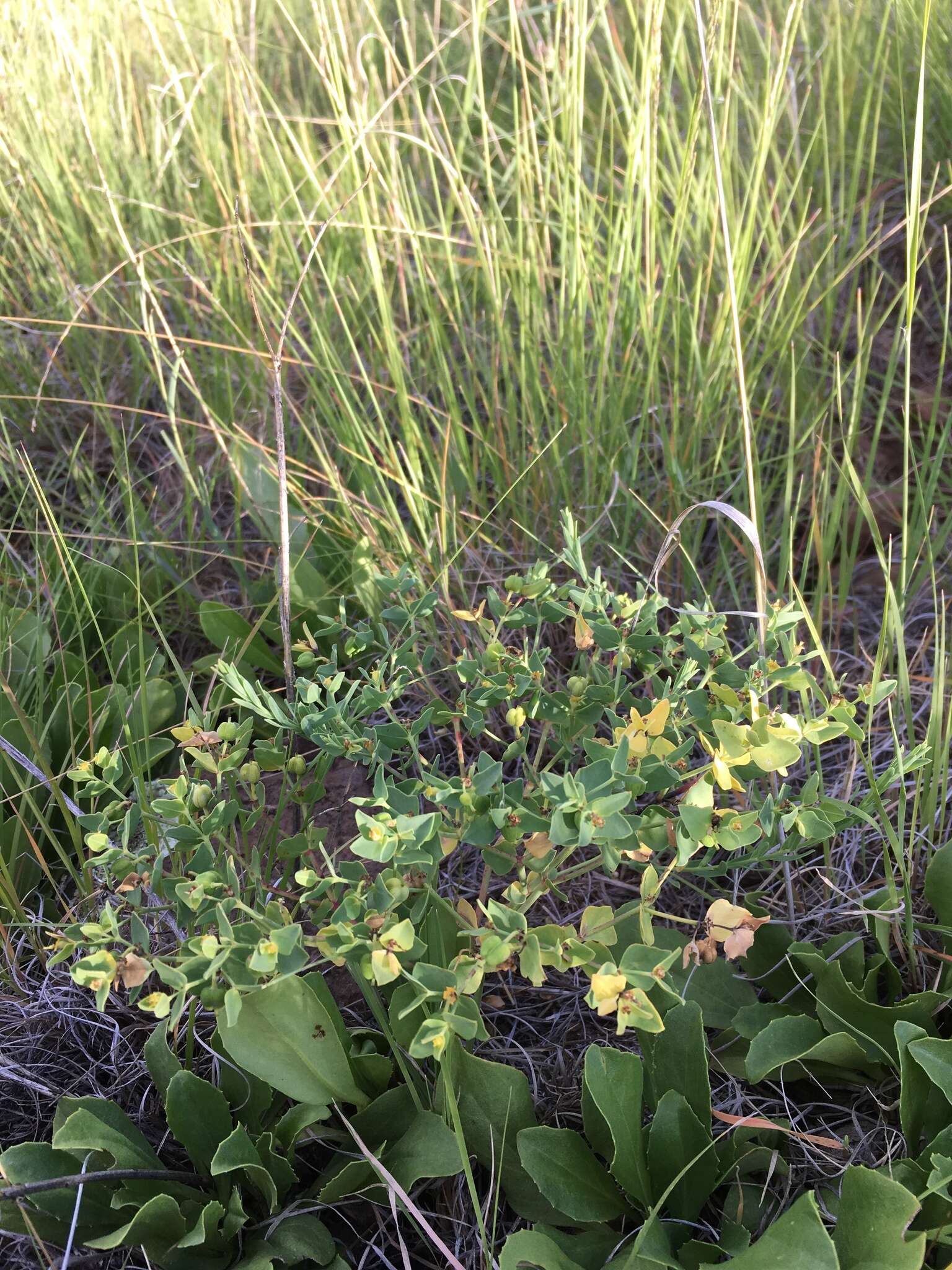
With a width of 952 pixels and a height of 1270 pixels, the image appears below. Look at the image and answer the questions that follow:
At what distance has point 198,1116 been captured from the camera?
88 cm

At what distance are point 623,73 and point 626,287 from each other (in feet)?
1.06

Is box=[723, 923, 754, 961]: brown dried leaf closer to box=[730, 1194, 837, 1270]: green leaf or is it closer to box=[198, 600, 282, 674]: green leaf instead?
box=[730, 1194, 837, 1270]: green leaf

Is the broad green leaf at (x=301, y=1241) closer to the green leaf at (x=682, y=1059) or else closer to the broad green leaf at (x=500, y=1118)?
the broad green leaf at (x=500, y=1118)

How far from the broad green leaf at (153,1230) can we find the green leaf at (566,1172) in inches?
11.2

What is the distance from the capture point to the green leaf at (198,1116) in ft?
2.84

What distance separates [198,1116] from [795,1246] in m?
0.50

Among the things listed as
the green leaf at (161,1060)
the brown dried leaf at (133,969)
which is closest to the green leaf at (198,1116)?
the green leaf at (161,1060)

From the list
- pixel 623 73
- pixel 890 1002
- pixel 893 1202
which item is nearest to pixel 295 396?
pixel 623 73

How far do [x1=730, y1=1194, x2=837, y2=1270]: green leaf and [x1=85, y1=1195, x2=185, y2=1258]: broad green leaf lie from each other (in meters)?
0.44

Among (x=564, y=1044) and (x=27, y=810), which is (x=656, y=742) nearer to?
(x=564, y=1044)

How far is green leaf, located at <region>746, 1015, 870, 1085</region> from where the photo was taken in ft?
2.89

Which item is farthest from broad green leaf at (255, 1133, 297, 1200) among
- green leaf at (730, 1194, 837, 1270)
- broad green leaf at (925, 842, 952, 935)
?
broad green leaf at (925, 842, 952, 935)

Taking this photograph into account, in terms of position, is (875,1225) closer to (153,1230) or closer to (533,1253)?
(533,1253)

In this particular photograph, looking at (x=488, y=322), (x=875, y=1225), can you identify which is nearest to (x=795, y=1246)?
(x=875, y=1225)
